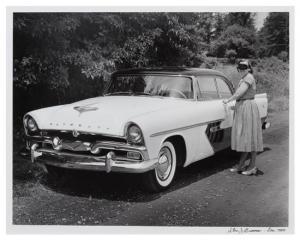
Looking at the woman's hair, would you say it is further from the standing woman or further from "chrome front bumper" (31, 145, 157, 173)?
"chrome front bumper" (31, 145, 157, 173)

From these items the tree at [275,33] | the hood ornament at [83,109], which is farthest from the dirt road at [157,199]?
the tree at [275,33]

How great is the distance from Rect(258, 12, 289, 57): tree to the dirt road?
5.72 feet

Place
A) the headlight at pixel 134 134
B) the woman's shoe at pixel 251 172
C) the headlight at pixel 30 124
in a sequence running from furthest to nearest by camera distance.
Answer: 1. the woman's shoe at pixel 251 172
2. the headlight at pixel 30 124
3. the headlight at pixel 134 134

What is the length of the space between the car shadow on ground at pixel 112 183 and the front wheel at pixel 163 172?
0.09 metres

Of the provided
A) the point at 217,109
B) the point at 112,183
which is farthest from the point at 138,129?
the point at 217,109

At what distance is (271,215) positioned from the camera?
14.3 feet

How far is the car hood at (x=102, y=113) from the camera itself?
446cm

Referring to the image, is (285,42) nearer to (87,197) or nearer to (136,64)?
(136,64)

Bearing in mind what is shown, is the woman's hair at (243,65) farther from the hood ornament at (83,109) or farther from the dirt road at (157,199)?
the hood ornament at (83,109)

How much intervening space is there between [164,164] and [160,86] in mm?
1135

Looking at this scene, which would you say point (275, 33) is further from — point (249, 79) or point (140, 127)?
point (140, 127)

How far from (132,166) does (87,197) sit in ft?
2.54

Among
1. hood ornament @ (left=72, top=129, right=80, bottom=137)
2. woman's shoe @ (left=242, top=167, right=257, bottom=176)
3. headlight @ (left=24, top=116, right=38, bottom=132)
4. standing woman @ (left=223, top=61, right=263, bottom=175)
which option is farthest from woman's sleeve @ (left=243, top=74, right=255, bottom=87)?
headlight @ (left=24, top=116, right=38, bottom=132)

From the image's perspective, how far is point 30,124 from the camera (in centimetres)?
502
